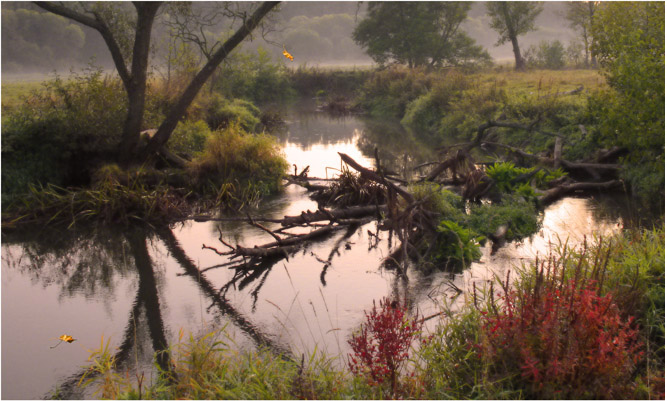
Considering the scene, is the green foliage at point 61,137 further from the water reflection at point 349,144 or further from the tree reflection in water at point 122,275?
the water reflection at point 349,144

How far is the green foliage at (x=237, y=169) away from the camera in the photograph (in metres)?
Answer: 14.1

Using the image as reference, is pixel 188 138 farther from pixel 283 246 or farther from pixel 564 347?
pixel 564 347

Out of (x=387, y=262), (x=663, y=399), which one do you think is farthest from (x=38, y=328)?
(x=663, y=399)

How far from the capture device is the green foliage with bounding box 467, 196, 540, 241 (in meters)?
10.4

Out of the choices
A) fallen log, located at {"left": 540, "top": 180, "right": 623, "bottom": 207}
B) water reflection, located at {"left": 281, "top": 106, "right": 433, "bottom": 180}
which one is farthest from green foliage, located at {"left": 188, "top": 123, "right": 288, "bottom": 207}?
fallen log, located at {"left": 540, "top": 180, "right": 623, "bottom": 207}

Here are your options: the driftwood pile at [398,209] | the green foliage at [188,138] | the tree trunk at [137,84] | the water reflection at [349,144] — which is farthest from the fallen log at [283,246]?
the green foliage at [188,138]

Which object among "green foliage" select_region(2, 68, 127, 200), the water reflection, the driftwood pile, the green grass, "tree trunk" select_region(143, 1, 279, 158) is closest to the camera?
the driftwood pile

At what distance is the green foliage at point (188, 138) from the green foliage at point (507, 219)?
807 cm

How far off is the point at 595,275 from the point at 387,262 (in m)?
3.72

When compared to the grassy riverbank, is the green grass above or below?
above

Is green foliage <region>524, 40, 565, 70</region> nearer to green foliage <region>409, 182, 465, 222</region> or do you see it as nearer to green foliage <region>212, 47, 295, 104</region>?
green foliage <region>212, 47, 295, 104</region>

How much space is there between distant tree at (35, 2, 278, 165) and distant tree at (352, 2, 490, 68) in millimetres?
41232

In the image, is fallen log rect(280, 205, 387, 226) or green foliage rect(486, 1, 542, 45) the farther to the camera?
green foliage rect(486, 1, 542, 45)

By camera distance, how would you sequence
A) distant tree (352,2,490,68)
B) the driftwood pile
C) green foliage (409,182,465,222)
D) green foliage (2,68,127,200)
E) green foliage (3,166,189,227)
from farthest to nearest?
distant tree (352,2,490,68) < green foliage (2,68,127,200) < green foliage (3,166,189,227) < green foliage (409,182,465,222) < the driftwood pile
